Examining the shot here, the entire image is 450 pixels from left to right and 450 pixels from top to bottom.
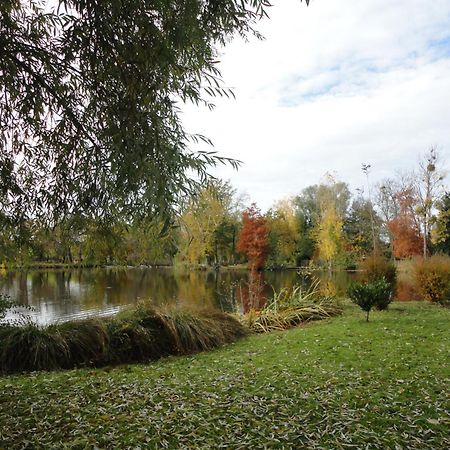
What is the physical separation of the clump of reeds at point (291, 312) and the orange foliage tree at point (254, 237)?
25272mm

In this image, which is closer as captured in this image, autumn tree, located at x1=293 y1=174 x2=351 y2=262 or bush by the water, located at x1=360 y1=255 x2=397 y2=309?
bush by the water, located at x1=360 y1=255 x2=397 y2=309

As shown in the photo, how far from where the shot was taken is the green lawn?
3277 millimetres

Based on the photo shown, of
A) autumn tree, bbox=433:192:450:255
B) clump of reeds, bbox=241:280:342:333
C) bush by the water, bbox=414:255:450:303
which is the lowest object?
clump of reeds, bbox=241:280:342:333

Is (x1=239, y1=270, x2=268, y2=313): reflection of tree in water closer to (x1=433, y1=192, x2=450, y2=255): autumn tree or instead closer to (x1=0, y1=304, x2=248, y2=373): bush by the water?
(x1=0, y1=304, x2=248, y2=373): bush by the water

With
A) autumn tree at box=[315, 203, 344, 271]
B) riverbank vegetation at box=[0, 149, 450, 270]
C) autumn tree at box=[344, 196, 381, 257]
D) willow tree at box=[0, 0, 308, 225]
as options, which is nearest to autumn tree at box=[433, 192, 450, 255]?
riverbank vegetation at box=[0, 149, 450, 270]

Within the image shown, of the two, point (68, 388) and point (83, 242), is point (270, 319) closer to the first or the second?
point (68, 388)

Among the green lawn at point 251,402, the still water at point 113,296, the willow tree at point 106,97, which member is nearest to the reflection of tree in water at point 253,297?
the still water at point 113,296

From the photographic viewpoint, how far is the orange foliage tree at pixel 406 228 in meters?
32.2

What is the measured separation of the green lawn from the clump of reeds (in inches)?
136

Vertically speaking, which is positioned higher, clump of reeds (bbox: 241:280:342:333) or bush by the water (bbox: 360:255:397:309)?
bush by the water (bbox: 360:255:397:309)

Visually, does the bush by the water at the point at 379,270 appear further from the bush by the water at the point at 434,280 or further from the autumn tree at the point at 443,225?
the autumn tree at the point at 443,225

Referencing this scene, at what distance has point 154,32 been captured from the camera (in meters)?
2.88

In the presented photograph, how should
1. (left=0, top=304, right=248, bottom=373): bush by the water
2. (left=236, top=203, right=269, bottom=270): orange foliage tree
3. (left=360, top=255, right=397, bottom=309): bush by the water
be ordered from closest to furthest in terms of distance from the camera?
1. (left=0, top=304, right=248, bottom=373): bush by the water
2. (left=360, top=255, right=397, bottom=309): bush by the water
3. (left=236, top=203, right=269, bottom=270): orange foliage tree

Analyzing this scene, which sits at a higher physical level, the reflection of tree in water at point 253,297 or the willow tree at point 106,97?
the willow tree at point 106,97
